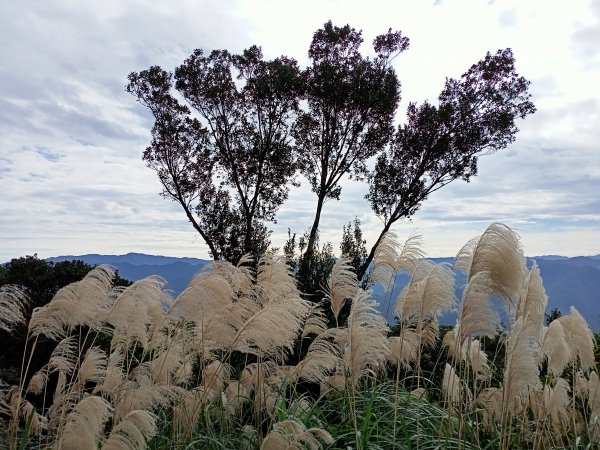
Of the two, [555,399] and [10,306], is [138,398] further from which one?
[555,399]

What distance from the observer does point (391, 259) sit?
5.46 meters

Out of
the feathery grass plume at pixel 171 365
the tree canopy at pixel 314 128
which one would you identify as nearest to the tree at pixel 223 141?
the tree canopy at pixel 314 128

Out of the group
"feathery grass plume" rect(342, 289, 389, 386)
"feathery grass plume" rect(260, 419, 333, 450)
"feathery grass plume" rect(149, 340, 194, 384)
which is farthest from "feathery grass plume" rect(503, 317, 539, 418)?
"feathery grass plume" rect(149, 340, 194, 384)

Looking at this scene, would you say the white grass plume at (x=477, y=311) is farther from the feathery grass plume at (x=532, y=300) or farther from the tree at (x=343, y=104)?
the tree at (x=343, y=104)

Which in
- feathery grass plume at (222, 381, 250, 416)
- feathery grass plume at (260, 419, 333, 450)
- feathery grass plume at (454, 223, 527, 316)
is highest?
feathery grass plume at (454, 223, 527, 316)

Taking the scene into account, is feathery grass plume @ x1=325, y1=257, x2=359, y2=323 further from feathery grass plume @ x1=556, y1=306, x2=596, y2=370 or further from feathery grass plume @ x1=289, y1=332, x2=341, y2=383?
feathery grass plume @ x1=556, y1=306, x2=596, y2=370

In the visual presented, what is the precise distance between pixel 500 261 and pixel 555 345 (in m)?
1.88

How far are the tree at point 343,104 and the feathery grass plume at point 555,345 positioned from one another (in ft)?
57.7

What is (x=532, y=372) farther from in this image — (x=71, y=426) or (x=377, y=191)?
(x=377, y=191)

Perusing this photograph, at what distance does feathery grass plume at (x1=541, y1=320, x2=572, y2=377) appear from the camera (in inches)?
200

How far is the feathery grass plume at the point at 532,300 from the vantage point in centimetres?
418

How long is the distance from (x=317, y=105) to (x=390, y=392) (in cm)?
1906

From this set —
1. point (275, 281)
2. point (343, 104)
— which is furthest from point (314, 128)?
point (275, 281)

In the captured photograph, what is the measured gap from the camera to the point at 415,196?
78.1ft
